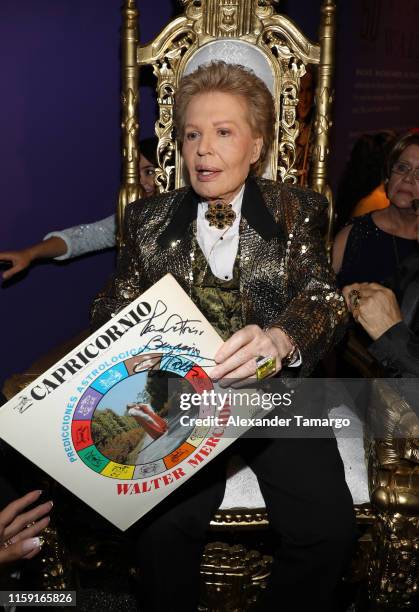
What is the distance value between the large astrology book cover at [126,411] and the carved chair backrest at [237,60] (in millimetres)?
1029

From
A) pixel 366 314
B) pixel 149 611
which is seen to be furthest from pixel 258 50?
pixel 149 611

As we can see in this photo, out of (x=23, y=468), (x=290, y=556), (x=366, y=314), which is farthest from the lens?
(x=366, y=314)

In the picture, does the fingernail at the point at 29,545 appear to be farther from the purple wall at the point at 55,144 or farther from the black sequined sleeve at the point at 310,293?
the purple wall at the point at 55,144

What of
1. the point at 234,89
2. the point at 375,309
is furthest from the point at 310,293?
the point at 234,89

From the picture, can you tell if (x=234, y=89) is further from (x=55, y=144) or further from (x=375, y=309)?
(x=55, y=144)

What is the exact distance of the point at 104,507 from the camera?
1544 mm

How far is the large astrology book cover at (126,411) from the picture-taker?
145 cm

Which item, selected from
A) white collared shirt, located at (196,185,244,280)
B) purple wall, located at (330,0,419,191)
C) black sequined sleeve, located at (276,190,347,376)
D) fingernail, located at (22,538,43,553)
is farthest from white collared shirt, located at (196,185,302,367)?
purple wall, located at (330,0,419,191)

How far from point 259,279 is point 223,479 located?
53cm

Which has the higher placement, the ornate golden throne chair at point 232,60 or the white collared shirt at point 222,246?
the ornate golden throne chair at point 232,60

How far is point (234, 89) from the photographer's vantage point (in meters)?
1.86

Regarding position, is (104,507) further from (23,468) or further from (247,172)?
(247,172)

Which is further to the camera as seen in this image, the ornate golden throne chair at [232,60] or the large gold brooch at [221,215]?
the ornate golden throne chair at [232,60]

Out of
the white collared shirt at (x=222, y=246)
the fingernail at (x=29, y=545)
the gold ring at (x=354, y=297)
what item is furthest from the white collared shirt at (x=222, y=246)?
the fingernail at (x=29, y=545)
